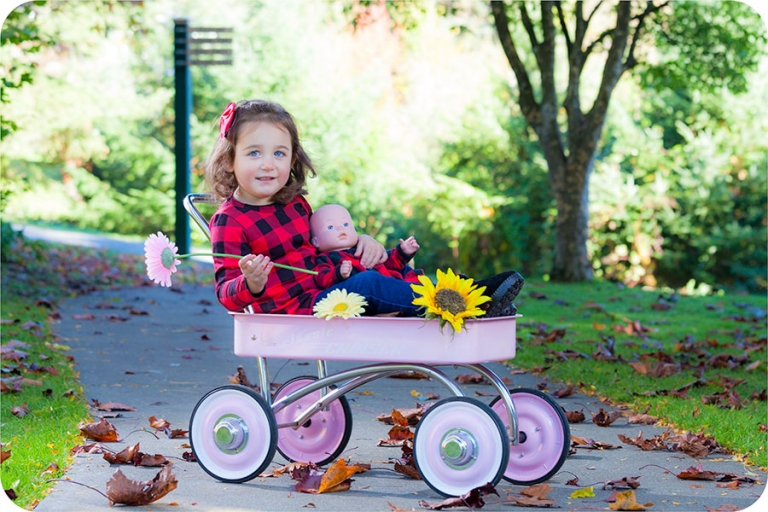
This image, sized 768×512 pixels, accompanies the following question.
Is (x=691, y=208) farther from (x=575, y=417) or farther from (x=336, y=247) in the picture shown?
(x=336, y=247)

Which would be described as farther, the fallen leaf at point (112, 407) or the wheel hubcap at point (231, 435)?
the fallen leaf at point (112, 407)

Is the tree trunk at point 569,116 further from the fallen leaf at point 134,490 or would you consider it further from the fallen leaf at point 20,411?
the fallen leaf at point 134,490

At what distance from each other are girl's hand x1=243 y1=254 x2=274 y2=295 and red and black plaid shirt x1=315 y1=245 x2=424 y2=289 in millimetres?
323

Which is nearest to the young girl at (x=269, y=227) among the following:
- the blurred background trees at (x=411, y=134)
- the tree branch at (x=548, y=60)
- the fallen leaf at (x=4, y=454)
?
the fallen leaf at (x=4, y=454)

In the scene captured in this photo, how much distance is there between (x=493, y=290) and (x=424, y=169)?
16.4 meters

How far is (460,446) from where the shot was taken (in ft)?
10.8

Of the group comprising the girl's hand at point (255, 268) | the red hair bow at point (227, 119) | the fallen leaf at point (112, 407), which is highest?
the red hair bow at point (227, 119)

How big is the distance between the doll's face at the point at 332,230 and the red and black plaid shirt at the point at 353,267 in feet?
0.11

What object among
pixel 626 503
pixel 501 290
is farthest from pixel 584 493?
pixel 501 290

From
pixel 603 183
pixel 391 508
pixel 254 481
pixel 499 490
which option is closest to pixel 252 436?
pixel 254 481

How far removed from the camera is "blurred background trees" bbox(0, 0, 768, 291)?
49.2 ft

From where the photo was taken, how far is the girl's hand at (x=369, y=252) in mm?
3809

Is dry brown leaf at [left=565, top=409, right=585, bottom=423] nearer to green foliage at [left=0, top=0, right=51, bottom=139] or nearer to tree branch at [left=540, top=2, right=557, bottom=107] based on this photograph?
green foliage at [left=0, top=0, right=51, bottom=139]

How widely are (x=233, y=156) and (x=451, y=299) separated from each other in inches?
45.3
